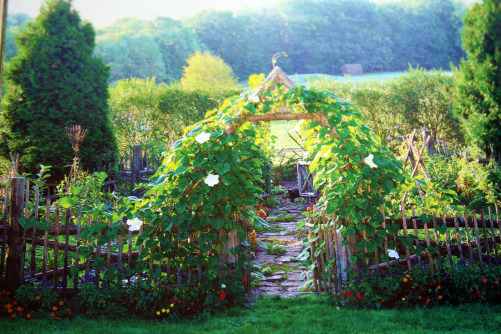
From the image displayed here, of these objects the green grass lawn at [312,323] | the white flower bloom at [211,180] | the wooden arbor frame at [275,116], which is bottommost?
the green grass lawn at [312,323]

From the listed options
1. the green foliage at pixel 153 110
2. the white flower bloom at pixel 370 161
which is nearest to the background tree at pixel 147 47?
the green foliage at pixel 153 110

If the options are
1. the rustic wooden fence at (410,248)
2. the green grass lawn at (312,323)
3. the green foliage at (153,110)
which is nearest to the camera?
the green grass lawn at (312,323)

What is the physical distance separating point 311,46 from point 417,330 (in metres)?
32.3

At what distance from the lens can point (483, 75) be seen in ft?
26.2

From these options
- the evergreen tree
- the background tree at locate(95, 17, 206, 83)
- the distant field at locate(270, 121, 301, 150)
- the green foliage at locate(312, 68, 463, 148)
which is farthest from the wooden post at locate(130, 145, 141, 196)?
the background tree at locate(95, 17, 206, 83)

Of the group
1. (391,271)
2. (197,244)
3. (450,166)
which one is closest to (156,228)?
(197,244)

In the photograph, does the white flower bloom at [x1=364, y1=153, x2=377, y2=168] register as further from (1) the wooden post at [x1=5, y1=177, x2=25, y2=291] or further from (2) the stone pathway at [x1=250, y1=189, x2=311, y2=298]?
(1) the wooden post at [x1=5, y1=177, x2=25, y2=291]

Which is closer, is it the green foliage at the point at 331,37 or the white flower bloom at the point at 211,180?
the white flower bloom at the point at 211,180

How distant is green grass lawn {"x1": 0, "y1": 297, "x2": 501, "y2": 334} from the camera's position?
3203 millimetres

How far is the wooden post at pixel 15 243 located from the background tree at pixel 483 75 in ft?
26.7

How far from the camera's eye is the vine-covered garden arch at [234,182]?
12.2 ft

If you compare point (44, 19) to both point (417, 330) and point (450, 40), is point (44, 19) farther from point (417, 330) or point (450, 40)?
point (450, 40)

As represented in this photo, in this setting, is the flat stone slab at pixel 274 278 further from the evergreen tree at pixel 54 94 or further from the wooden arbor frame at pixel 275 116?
the evergreen tree at pixel 54 94

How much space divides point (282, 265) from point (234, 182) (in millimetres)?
2020
